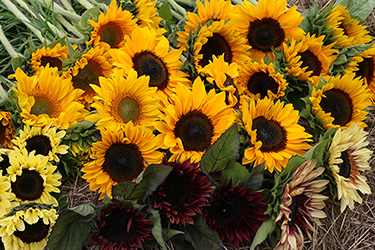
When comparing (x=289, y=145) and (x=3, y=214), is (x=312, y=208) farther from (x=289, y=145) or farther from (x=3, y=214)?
(x=3, y=214)

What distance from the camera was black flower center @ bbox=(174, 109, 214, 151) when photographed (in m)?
1.12

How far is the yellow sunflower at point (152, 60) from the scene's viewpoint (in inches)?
48.1

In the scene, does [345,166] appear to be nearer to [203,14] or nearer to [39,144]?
[203,14]

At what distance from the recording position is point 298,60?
A: 4.24 feet

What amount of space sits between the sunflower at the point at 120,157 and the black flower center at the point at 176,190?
122 mm

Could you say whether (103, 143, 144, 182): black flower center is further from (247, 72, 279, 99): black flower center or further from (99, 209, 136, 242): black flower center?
(247, 72, 279, 99): black flower center

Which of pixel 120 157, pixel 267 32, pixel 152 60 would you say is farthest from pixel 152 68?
pixel 267 32

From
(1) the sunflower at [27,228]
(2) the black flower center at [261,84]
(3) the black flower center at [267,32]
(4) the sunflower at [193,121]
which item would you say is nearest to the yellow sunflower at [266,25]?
(3) the black flower center at [267,32]

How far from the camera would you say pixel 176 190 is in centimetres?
102

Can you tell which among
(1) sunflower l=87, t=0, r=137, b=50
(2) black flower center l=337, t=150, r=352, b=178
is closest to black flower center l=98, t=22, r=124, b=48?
(1) sunflower l=87, t=0, r=137, b=50

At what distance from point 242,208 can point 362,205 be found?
370 mm

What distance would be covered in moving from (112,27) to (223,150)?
1.61 feet

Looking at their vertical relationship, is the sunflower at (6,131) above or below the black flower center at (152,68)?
below

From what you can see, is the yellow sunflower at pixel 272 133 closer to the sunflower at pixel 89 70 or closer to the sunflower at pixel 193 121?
the sunflower at pixel 193 121
